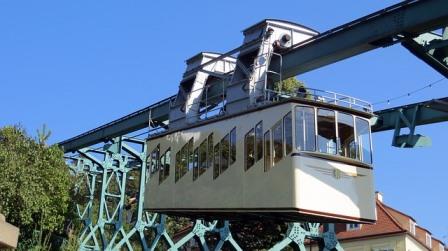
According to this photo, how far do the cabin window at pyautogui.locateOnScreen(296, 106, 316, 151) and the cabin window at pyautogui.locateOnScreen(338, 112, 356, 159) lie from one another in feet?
2.63

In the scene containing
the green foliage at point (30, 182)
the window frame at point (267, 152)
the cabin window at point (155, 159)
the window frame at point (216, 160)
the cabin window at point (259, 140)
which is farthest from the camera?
the green foliage at point (30, 182)

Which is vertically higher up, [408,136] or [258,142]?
[408,136]

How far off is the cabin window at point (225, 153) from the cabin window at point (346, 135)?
2898 millimetres

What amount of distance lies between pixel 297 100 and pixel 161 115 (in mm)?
12391

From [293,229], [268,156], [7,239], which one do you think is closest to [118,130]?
[293,229]

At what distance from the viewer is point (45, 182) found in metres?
29.5

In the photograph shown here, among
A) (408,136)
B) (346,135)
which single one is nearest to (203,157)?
(346,135)

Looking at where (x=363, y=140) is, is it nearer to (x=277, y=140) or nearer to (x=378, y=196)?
(x=277, y=140)

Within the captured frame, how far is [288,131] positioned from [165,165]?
5.80 m

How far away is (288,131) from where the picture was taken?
45.2 feet

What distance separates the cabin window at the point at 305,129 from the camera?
535 inches

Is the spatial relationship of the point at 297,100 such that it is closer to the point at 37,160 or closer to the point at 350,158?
the point at 350,158

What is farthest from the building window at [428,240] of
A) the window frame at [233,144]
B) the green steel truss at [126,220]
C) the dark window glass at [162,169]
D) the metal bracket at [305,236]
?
the window frame at [233,144]

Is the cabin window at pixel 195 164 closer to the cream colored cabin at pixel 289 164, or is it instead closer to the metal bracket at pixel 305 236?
the cream colored cabin at pixel 289 164
